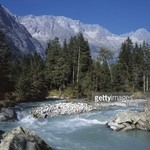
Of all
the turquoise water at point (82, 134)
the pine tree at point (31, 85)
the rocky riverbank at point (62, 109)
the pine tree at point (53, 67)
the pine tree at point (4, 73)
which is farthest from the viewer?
the pine tree at point (53, 67)

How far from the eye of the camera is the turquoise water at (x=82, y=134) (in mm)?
30641

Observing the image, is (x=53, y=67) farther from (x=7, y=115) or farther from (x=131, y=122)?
(x=131, y=122)

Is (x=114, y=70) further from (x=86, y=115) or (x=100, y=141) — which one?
(x=100, y=141)

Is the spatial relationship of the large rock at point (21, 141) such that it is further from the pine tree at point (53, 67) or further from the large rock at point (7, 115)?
the pine tree at point (53, 67)

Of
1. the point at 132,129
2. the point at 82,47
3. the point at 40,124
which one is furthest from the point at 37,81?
the point at 132,129

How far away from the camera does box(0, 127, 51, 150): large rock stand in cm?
2365

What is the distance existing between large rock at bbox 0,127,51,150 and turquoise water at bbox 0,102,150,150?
124 inches

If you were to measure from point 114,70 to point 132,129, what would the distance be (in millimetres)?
→ 50771

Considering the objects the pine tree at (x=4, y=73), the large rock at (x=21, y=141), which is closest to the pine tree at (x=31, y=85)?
the pine tree at (x=4, y=73)

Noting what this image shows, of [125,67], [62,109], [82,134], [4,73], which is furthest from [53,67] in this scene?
[82,134]

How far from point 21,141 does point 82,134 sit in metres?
11.9

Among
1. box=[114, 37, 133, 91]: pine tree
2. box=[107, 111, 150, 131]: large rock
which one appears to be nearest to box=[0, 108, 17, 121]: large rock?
box=[107, 111, 150, 131]: large rock

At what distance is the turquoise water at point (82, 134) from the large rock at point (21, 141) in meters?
3.15

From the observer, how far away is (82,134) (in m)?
35.4
